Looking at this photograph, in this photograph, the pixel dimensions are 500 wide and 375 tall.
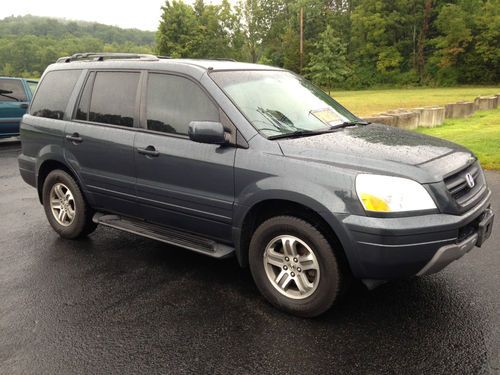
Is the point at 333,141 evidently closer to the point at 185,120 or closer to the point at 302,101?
the point at 302,101

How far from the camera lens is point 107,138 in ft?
14.2

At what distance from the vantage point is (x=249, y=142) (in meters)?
3.45

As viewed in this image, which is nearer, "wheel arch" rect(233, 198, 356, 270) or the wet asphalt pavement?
the wet asphalt pavement

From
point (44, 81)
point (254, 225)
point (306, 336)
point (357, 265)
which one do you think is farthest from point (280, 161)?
point (44, 81)

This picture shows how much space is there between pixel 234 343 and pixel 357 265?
0.95m

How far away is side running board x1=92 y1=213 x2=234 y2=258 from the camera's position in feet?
12.2

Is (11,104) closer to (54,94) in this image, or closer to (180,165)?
(54,94)

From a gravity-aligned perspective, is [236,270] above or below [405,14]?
below

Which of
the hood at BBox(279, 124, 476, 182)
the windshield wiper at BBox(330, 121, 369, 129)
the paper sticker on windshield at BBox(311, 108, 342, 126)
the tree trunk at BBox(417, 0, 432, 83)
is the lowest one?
the hood at BBox(279, 124, 476, 182)

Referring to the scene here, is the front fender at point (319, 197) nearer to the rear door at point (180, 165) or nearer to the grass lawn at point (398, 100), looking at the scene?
the rear door at point (180, 165)

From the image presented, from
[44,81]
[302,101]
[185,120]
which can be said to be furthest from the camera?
[44,81]

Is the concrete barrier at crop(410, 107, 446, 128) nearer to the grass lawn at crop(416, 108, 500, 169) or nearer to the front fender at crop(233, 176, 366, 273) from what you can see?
the grass lawn at crop(416, 108, 500, 169)

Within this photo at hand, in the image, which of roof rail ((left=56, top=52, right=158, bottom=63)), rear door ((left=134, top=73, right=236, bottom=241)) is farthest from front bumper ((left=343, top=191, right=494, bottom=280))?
roof rail ((left=56, top=52, right=158, bottom=63))

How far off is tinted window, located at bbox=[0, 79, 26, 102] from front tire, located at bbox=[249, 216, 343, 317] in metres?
11.3
